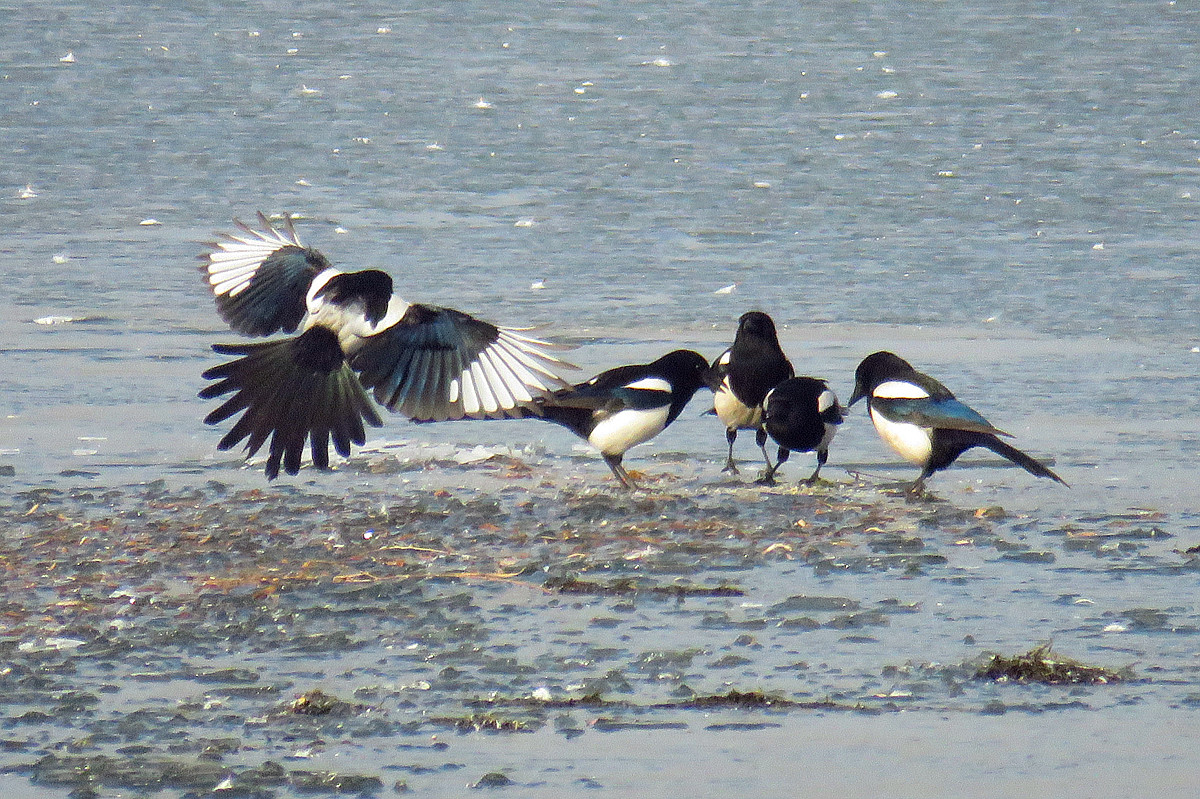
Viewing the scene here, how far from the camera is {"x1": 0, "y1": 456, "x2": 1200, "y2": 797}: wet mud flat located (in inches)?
142

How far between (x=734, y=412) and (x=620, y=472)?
64 centimetres

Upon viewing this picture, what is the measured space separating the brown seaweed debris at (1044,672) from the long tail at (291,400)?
8.00ft

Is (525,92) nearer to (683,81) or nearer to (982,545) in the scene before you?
(683,81)

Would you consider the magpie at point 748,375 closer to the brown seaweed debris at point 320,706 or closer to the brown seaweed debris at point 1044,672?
the brown seaweed debris at point 1044,672

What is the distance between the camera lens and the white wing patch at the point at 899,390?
6.42 metres

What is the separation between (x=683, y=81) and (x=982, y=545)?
38.6ft

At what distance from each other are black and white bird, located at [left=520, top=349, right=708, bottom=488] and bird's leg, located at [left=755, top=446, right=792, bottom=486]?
0.36 m

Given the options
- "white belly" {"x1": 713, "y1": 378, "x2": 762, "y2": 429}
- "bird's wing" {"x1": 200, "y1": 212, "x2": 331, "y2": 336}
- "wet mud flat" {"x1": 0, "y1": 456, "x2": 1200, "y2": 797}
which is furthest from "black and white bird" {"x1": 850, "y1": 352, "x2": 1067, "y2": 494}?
"bird's wing" {"x1": 200, "y1": 212, "x2": 331, "y2": 336}

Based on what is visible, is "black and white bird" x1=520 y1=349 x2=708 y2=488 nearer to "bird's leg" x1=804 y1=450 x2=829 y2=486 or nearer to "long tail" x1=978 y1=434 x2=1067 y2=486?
"bird's leg" x1=804 y1=450 x2=829 y2=486

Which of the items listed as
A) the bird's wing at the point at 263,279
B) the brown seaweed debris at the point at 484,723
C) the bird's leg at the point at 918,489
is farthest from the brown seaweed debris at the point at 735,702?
the bird's wing at the point at 263,279

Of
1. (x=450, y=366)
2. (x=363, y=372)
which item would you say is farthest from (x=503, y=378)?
(x=363, y=372)

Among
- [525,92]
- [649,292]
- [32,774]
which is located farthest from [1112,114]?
[32,774]

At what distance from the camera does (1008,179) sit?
39.8ft

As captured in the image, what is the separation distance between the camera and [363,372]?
623cm
